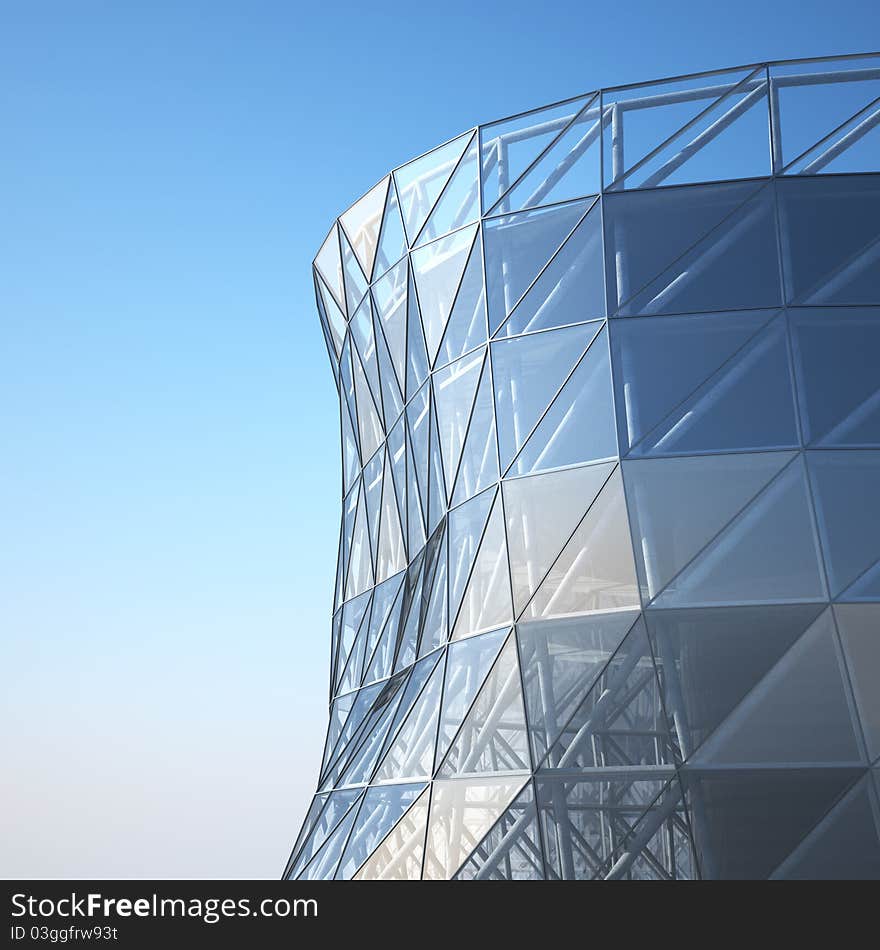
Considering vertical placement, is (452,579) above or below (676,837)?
above

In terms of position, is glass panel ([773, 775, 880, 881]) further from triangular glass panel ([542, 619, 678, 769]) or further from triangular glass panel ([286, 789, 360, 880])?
triangular glass panel ([286, 789, 360, 880])

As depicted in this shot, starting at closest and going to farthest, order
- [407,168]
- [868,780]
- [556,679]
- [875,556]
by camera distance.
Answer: [868,780], [875,556], [556,679], [407,168]

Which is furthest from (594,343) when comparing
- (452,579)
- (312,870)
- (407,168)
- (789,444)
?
(312,870)

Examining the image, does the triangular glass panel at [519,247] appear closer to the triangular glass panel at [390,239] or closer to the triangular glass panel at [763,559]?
the triangular glass panel at [390,239]

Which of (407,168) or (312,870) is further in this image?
(407,168)

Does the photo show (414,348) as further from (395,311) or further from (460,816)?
(460,816)

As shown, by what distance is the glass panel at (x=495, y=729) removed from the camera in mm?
13930

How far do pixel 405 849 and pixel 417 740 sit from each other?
1.57 m

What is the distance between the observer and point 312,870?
1714 centimetres

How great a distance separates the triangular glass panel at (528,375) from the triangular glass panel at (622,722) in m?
3.58

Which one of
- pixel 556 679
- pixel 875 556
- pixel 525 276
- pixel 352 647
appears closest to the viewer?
pixel 875 556

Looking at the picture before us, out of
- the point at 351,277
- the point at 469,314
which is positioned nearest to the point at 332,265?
the point at 351,277

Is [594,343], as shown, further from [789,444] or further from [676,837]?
[676,837]

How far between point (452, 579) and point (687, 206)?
6.63 meters
